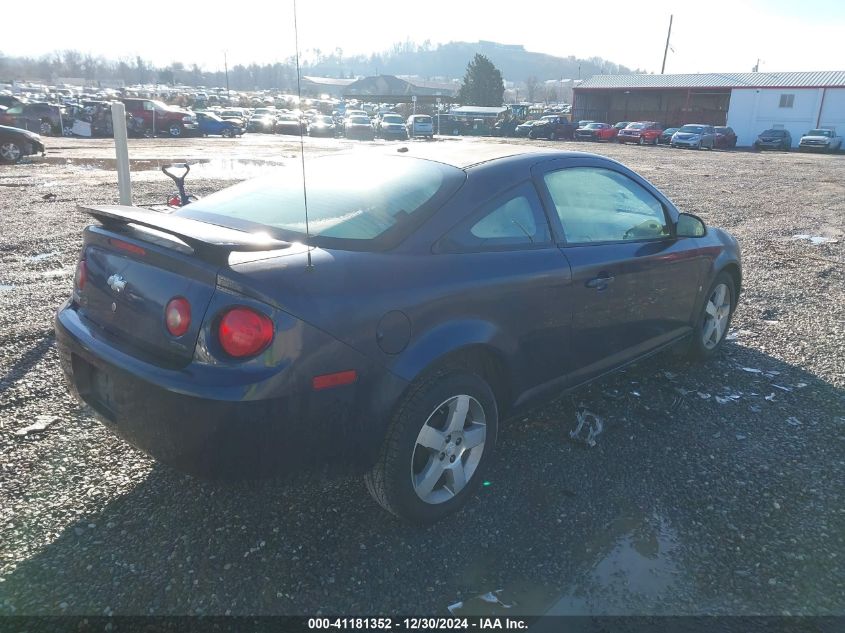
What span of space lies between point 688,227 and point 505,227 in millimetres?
1739

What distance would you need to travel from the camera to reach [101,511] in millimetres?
2816

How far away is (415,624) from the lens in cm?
231

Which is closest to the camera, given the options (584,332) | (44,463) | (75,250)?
(44,463)

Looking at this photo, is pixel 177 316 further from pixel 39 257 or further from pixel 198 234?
pixel 39 257

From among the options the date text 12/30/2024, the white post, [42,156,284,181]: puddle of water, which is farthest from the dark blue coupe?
[42,156,284,181]: puddle of water

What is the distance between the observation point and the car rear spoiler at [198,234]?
231 cm

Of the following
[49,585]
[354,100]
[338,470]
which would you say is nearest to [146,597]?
[49,585]

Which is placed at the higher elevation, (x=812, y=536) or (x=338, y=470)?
(x=338, y=470)

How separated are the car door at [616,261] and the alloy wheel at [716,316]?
0.37 meters

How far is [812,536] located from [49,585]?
3160 millimetres

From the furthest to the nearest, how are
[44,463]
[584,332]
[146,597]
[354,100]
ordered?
[354,100] → [584,332] → [44,463] → [146,597]

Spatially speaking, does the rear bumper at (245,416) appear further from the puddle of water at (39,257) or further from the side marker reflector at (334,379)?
the puddle of water at (39,257)

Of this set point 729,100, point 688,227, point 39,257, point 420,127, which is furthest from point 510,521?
point 729,100

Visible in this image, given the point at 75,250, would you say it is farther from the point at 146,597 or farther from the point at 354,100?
the point at 354,100
